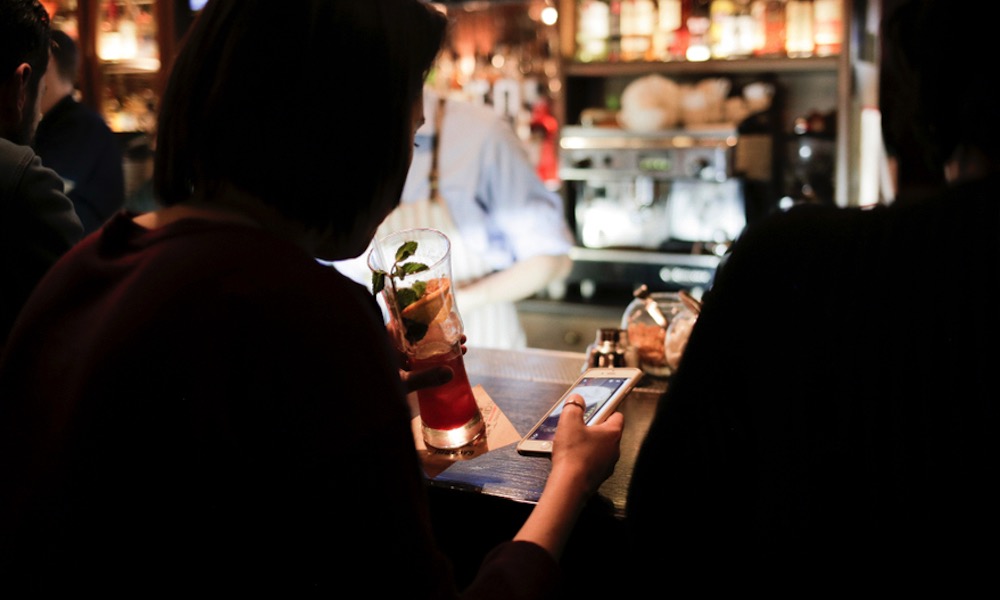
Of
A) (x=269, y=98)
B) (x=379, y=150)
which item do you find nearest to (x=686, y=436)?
(x=379, y=150)

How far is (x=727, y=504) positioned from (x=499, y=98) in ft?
12.3

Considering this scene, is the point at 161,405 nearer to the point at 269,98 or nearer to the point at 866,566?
the point at 269,98

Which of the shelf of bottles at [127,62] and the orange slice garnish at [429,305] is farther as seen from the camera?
the shelf of bottles at [127,62]

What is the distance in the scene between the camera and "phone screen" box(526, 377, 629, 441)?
125 centimetres

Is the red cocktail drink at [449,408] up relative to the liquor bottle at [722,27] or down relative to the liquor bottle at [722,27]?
down

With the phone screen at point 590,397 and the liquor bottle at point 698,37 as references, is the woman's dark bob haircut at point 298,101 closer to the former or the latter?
the phone screen at point 590,397

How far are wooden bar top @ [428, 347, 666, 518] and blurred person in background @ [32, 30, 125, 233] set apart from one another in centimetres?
201

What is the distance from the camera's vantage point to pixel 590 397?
132 centimetres

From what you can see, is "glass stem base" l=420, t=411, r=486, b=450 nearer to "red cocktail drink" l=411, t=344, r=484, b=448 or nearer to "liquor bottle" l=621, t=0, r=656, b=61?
"red cocktail drink" l=411, t=344, r=484, b=448

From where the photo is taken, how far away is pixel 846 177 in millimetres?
3494

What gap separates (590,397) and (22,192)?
919mm

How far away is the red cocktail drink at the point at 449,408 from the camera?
4.17 feet

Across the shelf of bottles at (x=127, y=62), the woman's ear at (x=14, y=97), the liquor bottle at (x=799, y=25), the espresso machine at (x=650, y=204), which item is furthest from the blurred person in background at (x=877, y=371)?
the shelf of bottles at (x=127, y=62)

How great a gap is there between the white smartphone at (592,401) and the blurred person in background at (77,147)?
94.7 inches
